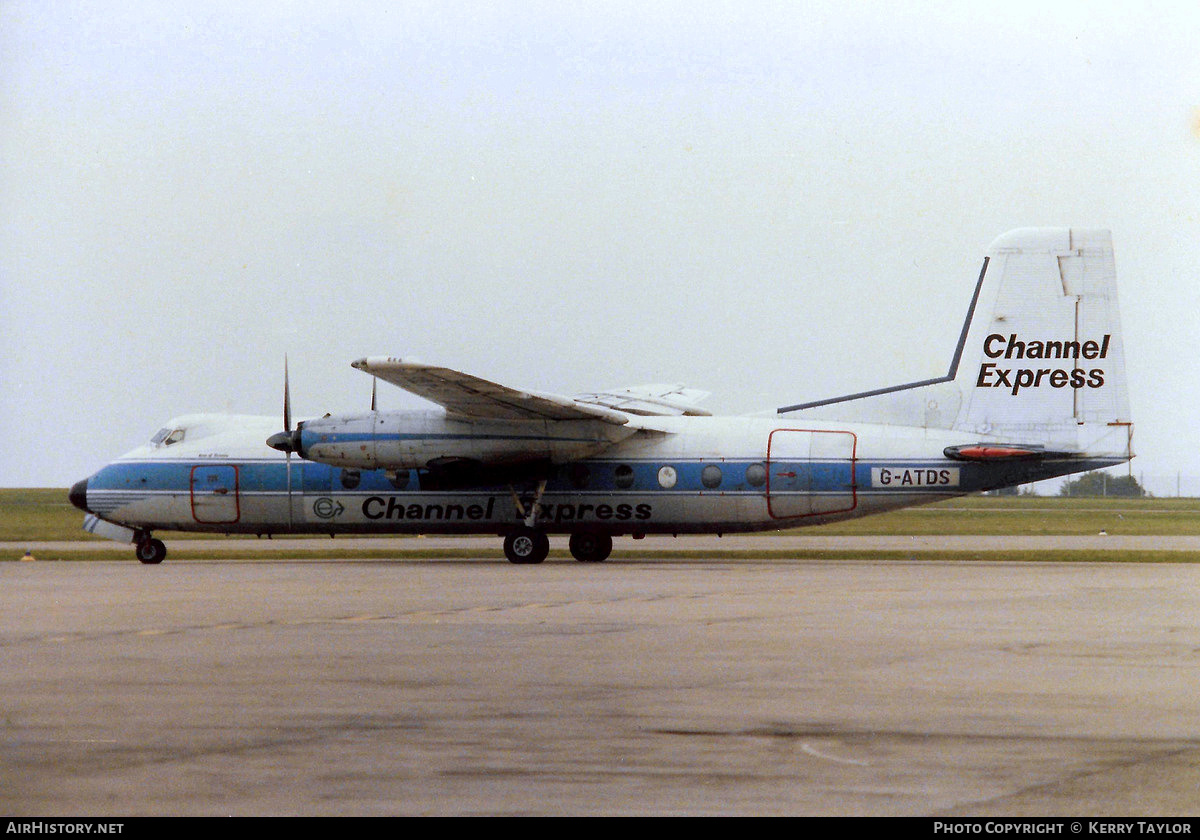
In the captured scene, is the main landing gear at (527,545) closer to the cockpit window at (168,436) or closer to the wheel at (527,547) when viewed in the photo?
the wheel at (527,547)

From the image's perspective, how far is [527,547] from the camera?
31875mm

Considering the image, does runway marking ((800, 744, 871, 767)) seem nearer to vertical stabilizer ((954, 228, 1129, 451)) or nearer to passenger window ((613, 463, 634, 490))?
vertical stabilizer ((954, 228, 1129, 451))

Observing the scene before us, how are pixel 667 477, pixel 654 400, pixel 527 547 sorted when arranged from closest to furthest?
pixel 667 477 < pixel 527 547 < pixel 654 400

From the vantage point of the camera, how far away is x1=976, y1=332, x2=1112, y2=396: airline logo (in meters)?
29.0

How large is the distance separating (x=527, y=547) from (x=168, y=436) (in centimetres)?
909

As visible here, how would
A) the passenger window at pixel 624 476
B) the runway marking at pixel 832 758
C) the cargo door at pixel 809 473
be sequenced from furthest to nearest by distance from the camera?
the passenger window at pixel 624 476, the cargo door at pixel 809 473, the runway marking at pixel 832 758

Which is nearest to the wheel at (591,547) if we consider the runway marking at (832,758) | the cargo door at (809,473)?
the cargo door at (809,473)

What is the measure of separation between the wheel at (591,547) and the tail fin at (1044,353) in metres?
7.68

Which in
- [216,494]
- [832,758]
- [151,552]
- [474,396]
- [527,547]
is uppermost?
[474,396]

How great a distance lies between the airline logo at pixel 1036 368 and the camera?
29.0 metres

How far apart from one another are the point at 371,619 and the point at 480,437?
13824 mm

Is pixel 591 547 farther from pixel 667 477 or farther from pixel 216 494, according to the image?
pixel 216 494

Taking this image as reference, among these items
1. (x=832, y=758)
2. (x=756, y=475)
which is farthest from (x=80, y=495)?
(x=832, y=758)

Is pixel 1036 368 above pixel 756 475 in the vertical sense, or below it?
above
